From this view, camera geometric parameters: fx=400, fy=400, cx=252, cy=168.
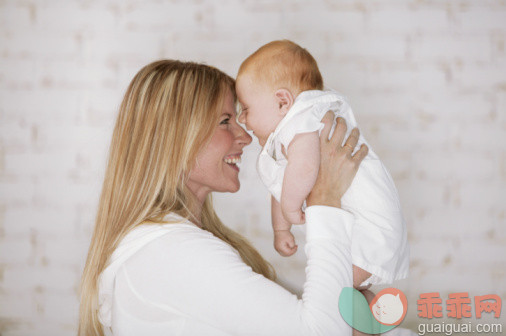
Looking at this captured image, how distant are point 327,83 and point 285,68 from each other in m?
0.66

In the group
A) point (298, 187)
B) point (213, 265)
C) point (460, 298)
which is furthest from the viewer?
point (460, 298)

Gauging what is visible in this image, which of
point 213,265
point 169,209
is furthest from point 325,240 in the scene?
point 169,209

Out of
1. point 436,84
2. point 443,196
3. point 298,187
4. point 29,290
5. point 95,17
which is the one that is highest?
point 95,17

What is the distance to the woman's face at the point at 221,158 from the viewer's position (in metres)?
1.42

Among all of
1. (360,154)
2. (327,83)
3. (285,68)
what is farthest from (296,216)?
(327,83)

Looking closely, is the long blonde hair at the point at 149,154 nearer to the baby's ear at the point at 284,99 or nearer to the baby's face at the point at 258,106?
the baby's face at the point at 258,106

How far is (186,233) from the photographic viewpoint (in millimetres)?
1148

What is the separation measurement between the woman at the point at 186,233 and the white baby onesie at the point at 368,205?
6 centimetres

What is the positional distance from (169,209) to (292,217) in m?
0.41

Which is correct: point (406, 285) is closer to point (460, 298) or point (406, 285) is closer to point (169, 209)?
point (460, 298)

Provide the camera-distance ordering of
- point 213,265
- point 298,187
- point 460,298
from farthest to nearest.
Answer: point 460,298
point 298,187
point 213,265

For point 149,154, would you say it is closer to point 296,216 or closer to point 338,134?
point 296,216

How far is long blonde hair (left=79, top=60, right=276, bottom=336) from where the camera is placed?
1.28m

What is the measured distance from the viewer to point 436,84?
197cm
